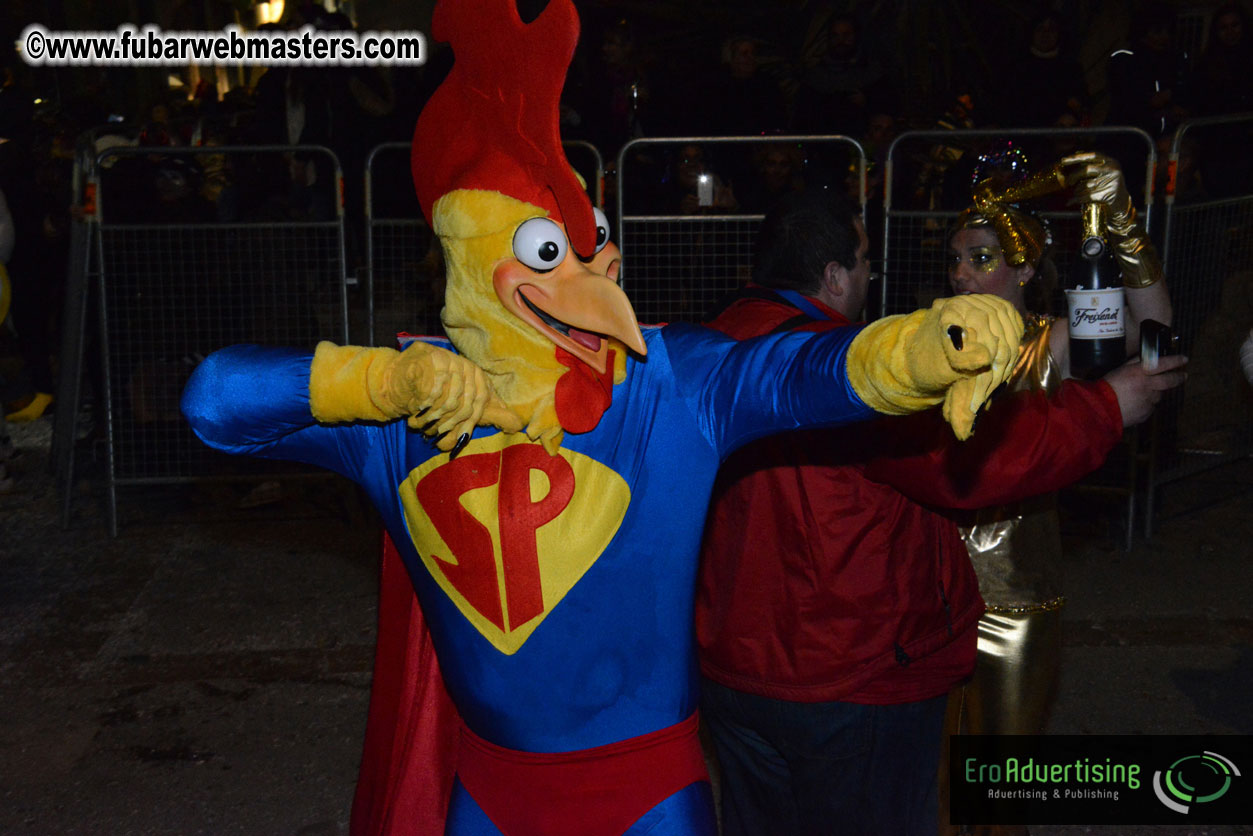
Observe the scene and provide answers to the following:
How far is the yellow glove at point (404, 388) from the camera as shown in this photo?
2119mm

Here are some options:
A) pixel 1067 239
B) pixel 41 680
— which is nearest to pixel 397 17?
pixel 1067 239

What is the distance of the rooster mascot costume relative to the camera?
2.36 m

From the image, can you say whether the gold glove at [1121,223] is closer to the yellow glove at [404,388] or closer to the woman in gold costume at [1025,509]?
the woman in gold costume at [1025,509]

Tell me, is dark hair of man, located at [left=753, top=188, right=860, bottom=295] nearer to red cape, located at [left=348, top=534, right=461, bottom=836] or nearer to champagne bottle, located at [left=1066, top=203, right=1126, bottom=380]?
champagne bottle, located at [left=1066, top=203, right=1126, bottom=380]

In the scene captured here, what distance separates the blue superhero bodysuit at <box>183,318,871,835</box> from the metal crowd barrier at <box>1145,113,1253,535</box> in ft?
15.1

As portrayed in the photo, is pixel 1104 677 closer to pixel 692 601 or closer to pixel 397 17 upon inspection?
pixel 692 601

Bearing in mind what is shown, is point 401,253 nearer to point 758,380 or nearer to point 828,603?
point 828,603

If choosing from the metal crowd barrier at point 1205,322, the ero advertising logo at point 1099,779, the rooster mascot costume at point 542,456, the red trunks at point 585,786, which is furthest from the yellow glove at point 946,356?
the metal crowd barrier at point 1205,322

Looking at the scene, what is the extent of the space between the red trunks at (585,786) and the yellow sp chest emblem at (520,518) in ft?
0.78

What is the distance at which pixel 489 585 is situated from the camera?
2438mm

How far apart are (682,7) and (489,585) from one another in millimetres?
8525

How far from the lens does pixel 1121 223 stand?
3.21m

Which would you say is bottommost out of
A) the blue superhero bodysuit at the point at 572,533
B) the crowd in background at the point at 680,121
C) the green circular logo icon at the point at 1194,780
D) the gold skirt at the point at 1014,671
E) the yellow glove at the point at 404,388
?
the green circular logo icon at the point at 1194,780

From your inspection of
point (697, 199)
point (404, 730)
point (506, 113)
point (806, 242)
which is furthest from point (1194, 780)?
point (697, 199)
